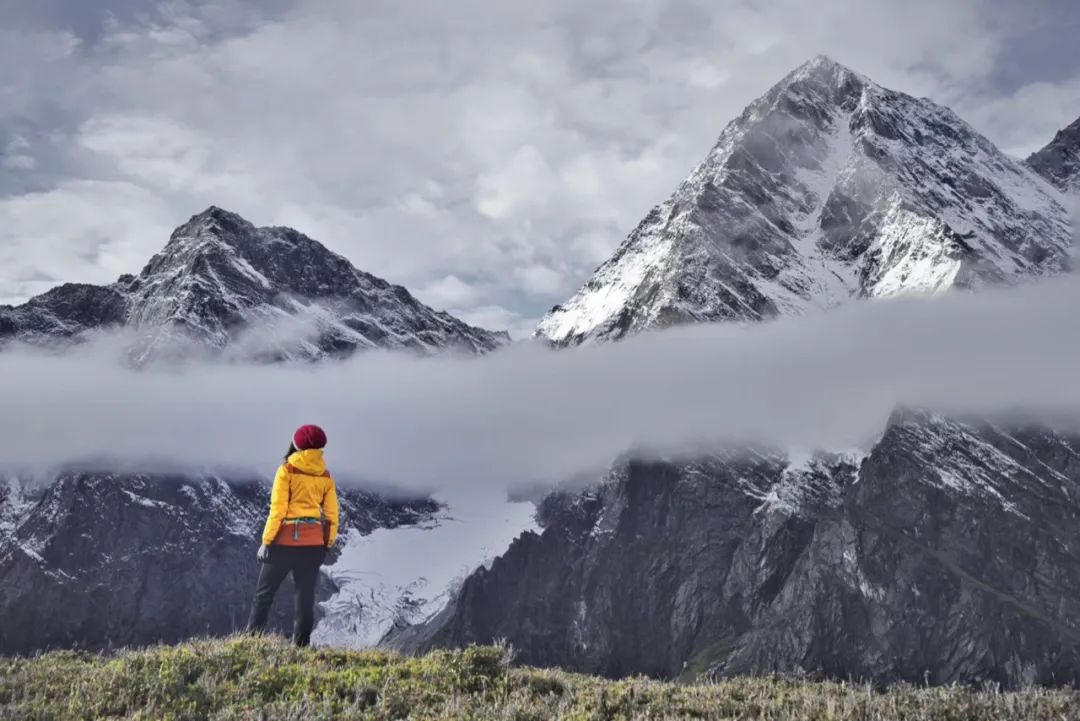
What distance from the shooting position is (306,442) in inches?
712

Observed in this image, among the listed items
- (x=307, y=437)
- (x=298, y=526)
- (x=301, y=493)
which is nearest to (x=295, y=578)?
(x=298, y=526)

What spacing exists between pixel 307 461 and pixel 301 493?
0.65 metres

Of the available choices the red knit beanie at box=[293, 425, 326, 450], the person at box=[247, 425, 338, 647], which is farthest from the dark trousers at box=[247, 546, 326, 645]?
the red knit beanie at box=[293, 425, 326, 450]

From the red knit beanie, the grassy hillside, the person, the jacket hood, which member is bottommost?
the grassy hillside

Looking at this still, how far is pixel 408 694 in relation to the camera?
11.9m

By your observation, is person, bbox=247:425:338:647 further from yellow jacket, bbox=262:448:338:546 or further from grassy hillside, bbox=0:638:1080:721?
grassy hillside, bbox=0:638:1080:721

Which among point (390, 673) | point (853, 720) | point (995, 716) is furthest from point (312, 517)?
point (995, 716)

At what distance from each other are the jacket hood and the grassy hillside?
13.8ft

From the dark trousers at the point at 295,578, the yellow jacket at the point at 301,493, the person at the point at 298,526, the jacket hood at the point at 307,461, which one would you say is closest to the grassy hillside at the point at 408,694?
the dark trousers at the point at 295,578

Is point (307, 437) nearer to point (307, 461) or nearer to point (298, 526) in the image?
point (307, 461)

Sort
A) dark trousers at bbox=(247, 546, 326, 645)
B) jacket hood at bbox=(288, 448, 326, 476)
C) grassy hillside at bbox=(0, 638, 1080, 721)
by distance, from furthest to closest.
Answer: jacket hood at bbox=(288, 448, 326, 476), dark trousers at bbox=(247, 546, 326, 645), grassy hillside at bbox=(0, 638, 1080, 721)

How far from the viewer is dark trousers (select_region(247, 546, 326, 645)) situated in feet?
58.0

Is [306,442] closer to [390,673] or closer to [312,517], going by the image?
[312,517]

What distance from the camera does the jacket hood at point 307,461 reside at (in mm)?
18016
